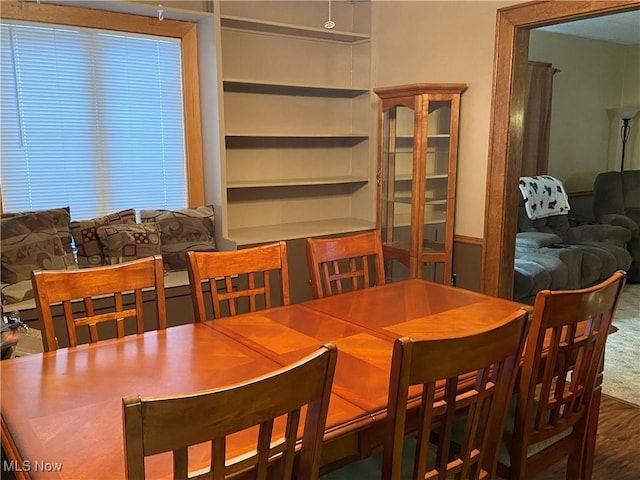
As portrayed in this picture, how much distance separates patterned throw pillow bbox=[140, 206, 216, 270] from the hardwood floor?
2216mm

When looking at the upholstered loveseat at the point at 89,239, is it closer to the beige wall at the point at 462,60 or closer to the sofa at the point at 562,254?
the beige wall at the point at 462,60

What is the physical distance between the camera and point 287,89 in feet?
12.7

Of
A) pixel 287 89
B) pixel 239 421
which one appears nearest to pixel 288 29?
pixel 287 89

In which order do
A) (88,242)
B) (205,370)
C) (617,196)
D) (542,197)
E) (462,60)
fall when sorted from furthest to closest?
1. (617,196)
2. (542,197)
3. (462,60)
4. (88,242)
5. (205,370)

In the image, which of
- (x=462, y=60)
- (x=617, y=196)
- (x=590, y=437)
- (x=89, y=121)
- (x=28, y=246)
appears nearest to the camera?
(x=590, y=437)

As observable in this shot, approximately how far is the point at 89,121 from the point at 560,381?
2.83m

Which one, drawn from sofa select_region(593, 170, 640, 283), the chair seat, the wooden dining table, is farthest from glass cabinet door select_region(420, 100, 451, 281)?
sofa select_region(593, 170, 640, 283)

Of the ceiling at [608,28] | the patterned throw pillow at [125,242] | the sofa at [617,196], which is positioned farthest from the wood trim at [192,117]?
the sofa at [617,196]

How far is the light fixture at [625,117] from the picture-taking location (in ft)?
20.0

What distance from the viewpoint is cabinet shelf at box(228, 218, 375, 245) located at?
3.52 meters

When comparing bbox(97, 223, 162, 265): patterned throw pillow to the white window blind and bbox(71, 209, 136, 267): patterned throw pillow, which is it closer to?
bbox(71, 209, 136, 267): patterned throw pillow

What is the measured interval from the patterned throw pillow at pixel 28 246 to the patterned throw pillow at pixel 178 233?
1.96 feet

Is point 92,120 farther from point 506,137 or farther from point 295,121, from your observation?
point 506,137

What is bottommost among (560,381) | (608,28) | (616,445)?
(616,445)
